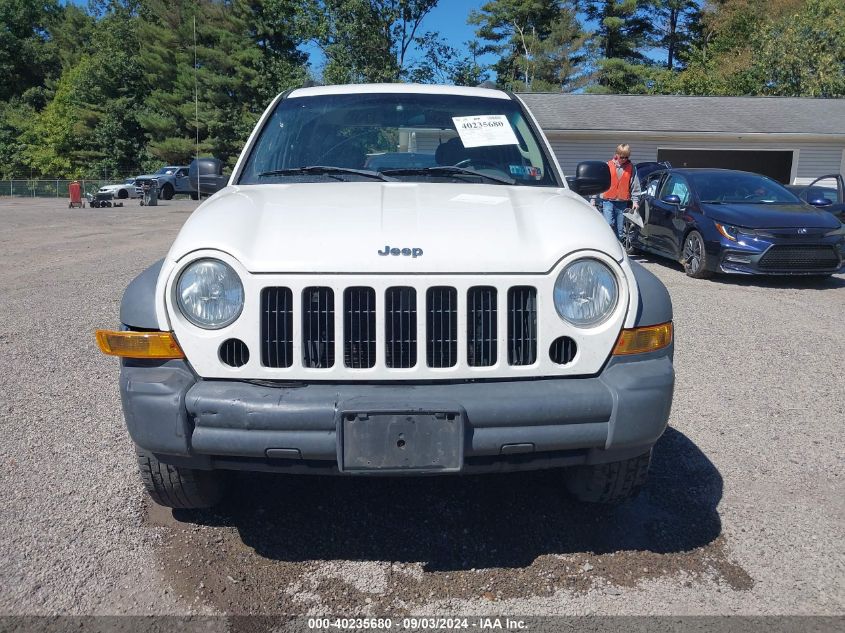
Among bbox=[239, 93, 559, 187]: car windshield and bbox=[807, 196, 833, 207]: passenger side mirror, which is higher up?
bbox=[239, 93, 559, 187]: car windshield

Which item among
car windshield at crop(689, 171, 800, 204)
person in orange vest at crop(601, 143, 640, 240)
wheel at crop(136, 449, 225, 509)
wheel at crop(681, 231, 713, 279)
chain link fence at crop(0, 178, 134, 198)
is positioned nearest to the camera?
wheel at crop(136, 449, 225, 509)

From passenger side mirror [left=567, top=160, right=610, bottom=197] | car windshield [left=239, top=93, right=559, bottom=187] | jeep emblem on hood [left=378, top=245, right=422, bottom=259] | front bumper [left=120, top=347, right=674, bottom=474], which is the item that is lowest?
front bumper [left=120, top=347, right=674, bottom=474]

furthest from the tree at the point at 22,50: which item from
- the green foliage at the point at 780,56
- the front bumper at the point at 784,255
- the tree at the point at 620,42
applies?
the front bumper at the point at 784,255

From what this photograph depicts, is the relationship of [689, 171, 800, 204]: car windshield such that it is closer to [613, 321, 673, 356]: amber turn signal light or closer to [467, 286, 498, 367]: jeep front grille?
[613, 321, 673, 356]: amber turn signal light

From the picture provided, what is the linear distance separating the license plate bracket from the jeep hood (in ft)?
1.73

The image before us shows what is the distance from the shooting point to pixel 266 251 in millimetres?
2697

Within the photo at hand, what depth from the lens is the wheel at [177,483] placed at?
2922 millimetres

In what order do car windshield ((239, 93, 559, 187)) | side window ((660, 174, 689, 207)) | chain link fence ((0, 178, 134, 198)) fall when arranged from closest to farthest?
car windshield ((239, 93, 559, 187)) → side window ((660, 174, 689, 207)) → chain link fence ((0, 178, 134, 198))

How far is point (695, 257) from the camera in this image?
10172 millimetres

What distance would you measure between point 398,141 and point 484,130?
0.48 meters

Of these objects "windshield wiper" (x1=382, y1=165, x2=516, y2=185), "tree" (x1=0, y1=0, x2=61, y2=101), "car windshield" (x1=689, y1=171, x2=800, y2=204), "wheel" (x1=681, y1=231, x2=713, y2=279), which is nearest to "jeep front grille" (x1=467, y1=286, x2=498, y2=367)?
"windshield wiper" (x1=382, y1=165, x2=516, y2=185)

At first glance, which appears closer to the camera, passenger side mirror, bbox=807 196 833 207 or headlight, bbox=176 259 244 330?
headlight, bbox=176 259 244 330

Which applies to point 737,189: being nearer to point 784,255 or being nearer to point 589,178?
point 784,255

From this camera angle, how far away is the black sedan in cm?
938
